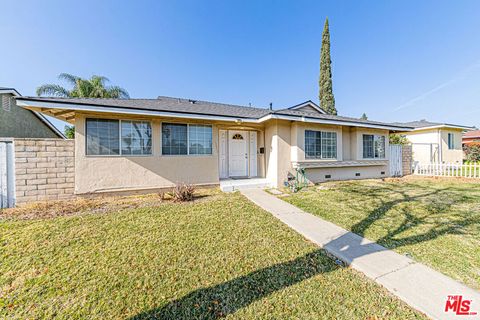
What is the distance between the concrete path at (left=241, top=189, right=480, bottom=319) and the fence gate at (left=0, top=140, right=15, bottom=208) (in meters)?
8.18

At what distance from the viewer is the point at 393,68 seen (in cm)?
1262

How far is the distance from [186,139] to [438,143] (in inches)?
762

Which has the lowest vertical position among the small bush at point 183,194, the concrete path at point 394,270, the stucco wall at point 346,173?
the concrete path at point 394,270

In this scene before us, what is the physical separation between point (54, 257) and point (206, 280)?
2641 mm

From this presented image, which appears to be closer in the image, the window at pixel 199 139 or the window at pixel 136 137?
the window at pixel 136 137

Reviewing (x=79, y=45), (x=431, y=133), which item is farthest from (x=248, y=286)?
(x=431, y=133)

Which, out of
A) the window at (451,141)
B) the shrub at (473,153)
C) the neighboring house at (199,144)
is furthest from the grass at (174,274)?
the shrub at (473,153)

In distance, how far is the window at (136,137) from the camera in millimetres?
6742

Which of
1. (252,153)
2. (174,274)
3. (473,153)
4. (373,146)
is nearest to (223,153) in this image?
(252,153)

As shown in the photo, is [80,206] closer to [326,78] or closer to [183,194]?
[183,194]

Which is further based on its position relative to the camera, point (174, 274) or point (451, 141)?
point (451, 141)

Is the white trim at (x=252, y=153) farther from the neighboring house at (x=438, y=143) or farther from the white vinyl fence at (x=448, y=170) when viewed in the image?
the neighboring house at (x=438, y=143)

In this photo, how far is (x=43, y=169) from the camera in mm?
5805

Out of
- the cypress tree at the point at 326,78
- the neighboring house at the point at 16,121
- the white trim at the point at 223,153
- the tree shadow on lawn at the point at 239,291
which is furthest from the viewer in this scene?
the cypress tree at the point at 326,78
